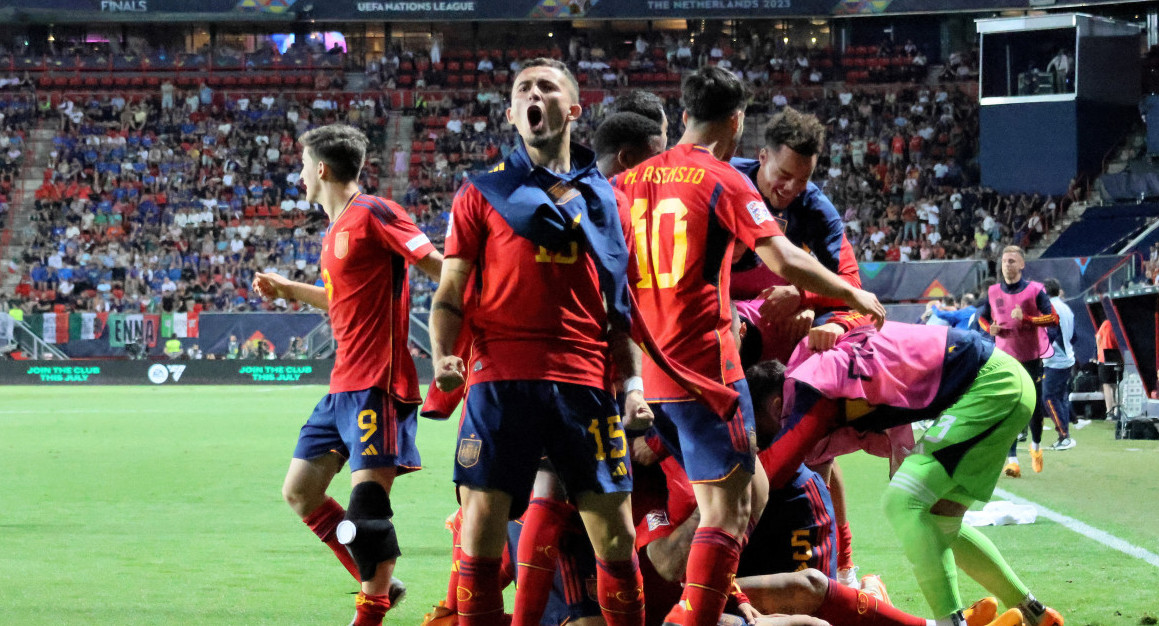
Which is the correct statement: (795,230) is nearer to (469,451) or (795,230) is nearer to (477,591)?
(469,451)

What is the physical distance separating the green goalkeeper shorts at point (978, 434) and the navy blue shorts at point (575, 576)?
1.41 m

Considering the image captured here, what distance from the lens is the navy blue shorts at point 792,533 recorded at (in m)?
5.15

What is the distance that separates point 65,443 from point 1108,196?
2702cm

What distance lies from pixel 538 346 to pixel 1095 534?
538 centimetres

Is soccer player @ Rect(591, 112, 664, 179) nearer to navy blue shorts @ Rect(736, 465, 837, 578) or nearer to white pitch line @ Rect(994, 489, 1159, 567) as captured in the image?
navy blue shorts @ Rect(736, 465, 837, 578)

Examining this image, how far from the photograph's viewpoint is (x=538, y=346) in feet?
14.0

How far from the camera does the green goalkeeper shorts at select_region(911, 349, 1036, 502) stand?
5.17m

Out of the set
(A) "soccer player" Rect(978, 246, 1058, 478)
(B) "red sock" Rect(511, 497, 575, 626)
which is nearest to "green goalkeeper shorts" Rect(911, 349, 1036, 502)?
(B) "red sock" Rect(511, 497, 575, 626)

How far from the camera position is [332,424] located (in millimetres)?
5629

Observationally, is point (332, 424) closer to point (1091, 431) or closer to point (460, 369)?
point (460, 369)

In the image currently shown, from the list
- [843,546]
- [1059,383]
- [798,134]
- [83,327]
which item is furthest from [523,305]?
[83,327]

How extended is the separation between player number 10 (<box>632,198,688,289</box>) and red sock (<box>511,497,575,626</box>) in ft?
3.08

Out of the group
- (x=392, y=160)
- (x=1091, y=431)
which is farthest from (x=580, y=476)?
(x=392, y=160)

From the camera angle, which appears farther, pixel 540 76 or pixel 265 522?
pixel 265 522
